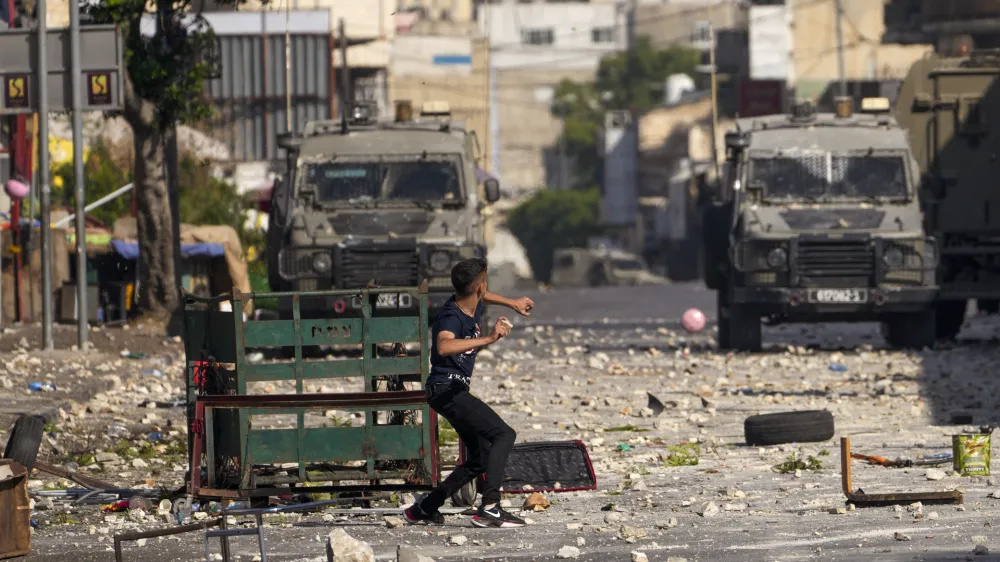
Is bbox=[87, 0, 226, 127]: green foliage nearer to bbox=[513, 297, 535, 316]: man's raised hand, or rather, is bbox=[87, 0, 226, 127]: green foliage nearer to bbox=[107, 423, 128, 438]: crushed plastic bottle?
bbox=[107, 423, 128, 438]: crushed plastic bottle

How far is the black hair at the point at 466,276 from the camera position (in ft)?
27.8

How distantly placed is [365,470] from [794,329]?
16.8 metres

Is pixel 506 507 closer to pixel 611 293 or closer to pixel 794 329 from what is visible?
pixel 794 329

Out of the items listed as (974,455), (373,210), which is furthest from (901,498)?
(373,210)

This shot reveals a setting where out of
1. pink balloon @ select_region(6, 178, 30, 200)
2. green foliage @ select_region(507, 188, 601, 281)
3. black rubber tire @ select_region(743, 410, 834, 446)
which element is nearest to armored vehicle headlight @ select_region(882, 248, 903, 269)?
black rubber tire @ select_region(743, 410, 834, 446)

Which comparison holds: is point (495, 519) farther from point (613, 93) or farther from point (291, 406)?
point (613, 93)

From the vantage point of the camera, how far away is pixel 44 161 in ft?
63.4

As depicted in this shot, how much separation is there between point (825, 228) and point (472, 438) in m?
11.1

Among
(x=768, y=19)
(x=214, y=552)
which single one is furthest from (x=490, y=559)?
(x=768, y=19)

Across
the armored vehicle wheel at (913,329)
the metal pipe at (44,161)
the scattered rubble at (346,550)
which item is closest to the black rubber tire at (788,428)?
the scattered rubble at (346,550)

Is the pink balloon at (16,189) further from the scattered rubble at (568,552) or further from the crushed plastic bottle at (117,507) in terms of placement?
the scattered rubble at (568,552)

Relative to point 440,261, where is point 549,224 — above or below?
below

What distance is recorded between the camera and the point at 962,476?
31.6 ft

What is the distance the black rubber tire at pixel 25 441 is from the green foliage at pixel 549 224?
72.7 meters
